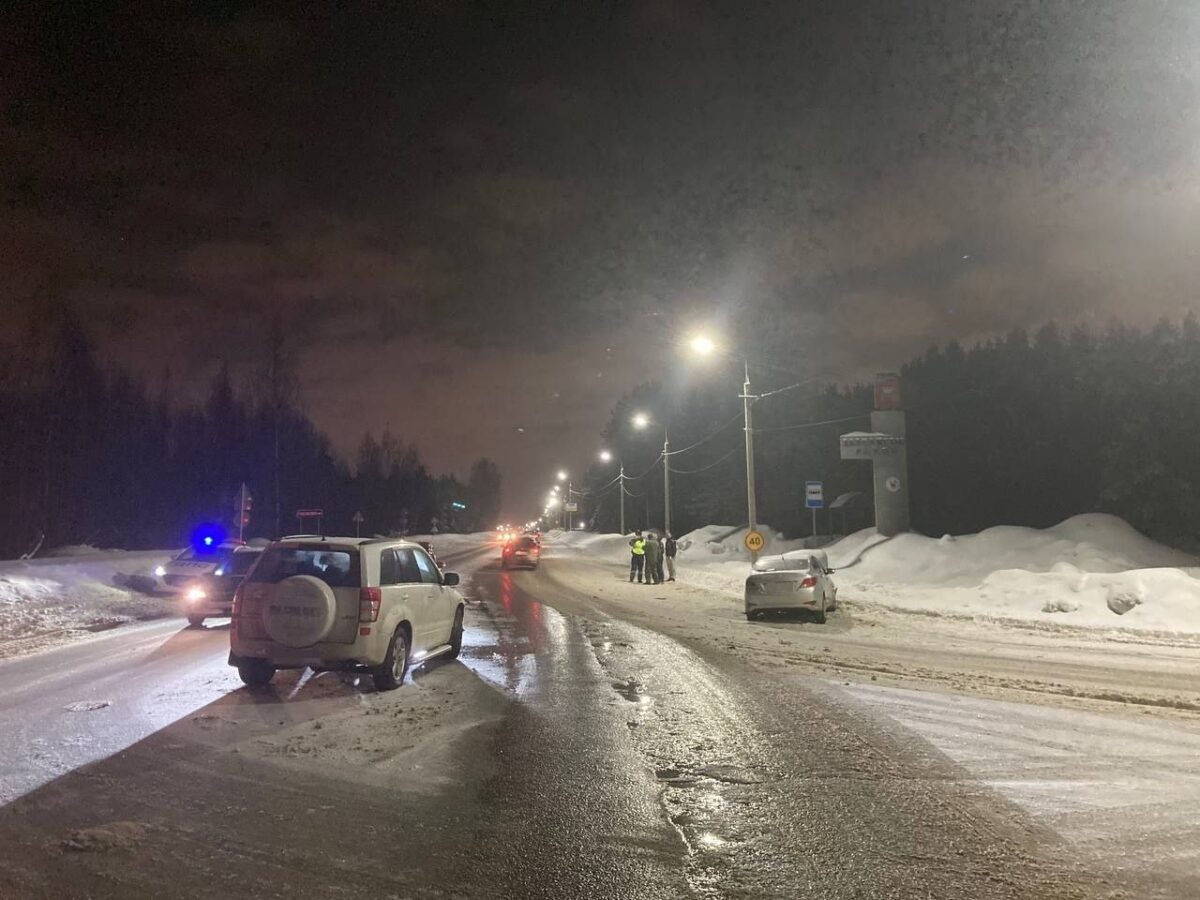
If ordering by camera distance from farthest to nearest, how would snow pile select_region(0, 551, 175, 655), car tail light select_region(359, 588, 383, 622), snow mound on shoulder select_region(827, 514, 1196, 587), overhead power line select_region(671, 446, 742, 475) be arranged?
1. overhead power line select_region(671, 446, 742, 475)
2. snow mound on shoulder select_region(827, 514, 1196, 587)
3. snow pile select_region(0, 551, 175, 655)
4. car tail light select_region(359, 588, 383, 622)

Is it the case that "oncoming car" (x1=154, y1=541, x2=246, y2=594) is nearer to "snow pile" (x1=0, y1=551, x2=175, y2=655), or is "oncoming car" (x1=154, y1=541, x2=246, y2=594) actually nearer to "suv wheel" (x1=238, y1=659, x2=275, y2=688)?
"snow pile" (x1=0, y1=551, x2=175, y2=655)

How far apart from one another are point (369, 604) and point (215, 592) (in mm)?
8474

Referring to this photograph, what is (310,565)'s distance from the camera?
9930 mm

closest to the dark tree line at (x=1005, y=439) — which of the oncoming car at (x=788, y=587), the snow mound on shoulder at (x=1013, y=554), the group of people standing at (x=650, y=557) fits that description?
the snow mound on shoulder at (x=1013, y=554)

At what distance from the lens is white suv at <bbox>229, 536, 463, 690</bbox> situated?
9.32 meters

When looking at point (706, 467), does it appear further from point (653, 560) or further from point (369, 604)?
point (369, 604)

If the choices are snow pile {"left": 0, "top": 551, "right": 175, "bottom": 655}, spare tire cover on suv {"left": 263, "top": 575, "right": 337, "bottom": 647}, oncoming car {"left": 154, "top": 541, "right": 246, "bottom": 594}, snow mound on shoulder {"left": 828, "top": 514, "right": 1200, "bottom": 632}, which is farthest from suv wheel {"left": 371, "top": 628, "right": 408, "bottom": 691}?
snow mound on shoulder {"left": 828, "top": 514, "right": 1200, "bottom": 632}

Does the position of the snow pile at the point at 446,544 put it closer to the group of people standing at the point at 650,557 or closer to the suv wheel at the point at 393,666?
the group of people standing at the point at 650,557

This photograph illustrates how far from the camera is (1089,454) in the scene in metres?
40.0

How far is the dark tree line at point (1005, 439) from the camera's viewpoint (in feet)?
99.7

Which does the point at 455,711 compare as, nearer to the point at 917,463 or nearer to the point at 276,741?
the point at 276,741

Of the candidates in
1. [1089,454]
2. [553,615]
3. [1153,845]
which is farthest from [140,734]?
[1089,454]

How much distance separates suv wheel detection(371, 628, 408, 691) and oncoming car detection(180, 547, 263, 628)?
713 cm

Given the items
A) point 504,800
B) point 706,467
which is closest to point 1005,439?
point 706,467
